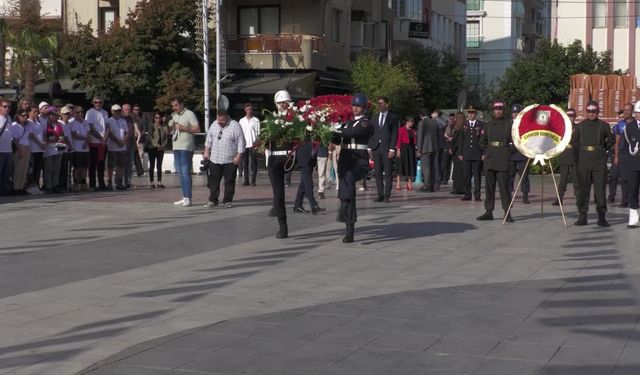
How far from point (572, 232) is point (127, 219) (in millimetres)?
6568

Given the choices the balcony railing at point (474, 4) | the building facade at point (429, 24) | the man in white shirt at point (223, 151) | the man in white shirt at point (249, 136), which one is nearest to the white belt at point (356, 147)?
the man in white shirt at point (223, 151)

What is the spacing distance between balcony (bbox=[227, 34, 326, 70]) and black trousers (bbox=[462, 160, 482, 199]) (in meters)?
25.5

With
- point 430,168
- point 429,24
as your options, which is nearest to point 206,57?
point 430,168

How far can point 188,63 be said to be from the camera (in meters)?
47.0

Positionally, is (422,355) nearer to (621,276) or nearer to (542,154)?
(621,276)

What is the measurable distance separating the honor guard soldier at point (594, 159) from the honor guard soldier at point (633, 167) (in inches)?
11.7

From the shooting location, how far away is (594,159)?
17.4 meters

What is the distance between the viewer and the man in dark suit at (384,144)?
21484 millimetres

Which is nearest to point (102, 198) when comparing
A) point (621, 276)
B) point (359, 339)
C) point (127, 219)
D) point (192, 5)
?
point (127, 219)

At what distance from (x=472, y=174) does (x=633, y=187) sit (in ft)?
18.9

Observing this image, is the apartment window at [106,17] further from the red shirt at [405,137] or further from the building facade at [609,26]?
the building facade at [609,26]

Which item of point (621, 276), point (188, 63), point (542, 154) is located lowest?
point (621, 276)

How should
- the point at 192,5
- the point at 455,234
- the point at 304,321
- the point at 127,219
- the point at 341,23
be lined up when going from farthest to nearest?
1. the point at 341,23
2. the point at 192,5
3. the point at 127,219
4. the point at 455,234
5. the point at 304,321

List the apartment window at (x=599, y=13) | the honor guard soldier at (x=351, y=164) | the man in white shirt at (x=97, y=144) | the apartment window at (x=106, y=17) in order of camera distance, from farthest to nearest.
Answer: the apartment window at (x=599, y=13) → the apartment window at (x=106, y=17) → the man in white shirt at (x=97, y=144) → the honor guard soldier at (x=351, y=164)
